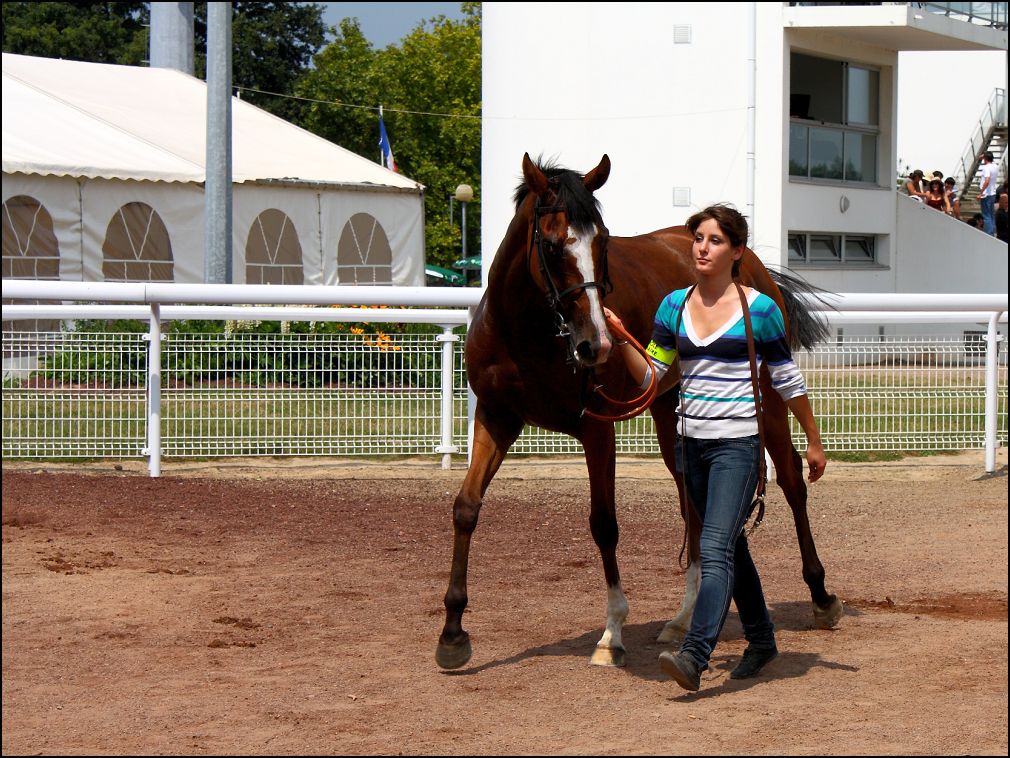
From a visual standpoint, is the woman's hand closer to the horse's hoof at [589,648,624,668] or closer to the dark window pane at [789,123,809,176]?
the horse's hoof at [589,648,624,668]

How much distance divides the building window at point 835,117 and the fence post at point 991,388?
590 inches

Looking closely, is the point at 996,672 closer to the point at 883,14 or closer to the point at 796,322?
the point at 796,322

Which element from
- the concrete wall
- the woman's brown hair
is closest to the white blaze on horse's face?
the woman's brown hair

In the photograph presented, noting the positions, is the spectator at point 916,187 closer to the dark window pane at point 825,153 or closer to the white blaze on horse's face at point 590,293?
the dark window pane at point 825,153

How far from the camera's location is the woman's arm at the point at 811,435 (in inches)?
202

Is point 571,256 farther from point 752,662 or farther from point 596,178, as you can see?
point 752,662

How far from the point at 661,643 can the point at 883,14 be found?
70.8 ft

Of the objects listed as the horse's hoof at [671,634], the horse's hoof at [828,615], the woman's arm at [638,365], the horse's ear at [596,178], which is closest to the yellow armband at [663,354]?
the woman's arm at [638,365]

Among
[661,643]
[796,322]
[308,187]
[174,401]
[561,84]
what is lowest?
[661,643]

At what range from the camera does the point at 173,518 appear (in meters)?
8.97

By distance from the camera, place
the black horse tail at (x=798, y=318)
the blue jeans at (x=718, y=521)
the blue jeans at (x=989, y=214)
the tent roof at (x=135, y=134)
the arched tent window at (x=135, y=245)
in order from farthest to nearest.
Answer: the blue jeans at (x=989, y=214)
the arched tent window at (x=135, y=245)
the tent roof at (x=135, y=134)
the black horse tail at (x=798, y=318)
the blue jeans at (x=718, y=521)

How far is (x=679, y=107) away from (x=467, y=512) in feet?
65.4

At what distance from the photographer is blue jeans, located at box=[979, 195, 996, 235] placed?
2625cm

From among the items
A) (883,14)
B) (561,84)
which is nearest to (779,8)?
(883,14)
